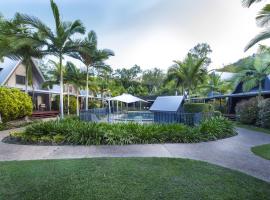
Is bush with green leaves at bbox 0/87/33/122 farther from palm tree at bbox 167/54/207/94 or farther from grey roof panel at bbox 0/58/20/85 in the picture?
palm tree at bbox 167/54/207/94

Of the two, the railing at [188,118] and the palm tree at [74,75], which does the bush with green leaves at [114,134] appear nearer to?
the railing at [188,118]

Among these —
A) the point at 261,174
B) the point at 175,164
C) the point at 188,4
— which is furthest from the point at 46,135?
the point at 188,4

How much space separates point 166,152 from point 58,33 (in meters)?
9.93

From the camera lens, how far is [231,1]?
32.6 feet

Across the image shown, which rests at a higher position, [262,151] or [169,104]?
[169,104]

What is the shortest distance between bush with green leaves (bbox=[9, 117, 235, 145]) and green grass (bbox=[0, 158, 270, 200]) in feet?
9.21

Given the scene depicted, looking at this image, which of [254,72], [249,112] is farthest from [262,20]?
[254,72]

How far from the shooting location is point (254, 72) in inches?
738

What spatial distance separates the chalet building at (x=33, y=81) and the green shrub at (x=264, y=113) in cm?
1902

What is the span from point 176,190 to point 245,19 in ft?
29.3

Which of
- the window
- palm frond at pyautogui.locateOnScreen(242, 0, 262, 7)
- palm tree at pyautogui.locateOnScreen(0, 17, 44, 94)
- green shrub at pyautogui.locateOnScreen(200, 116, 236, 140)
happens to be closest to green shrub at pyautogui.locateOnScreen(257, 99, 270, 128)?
green shrub at pyautogui.locateOnScreen(200, 116, 236, 140)

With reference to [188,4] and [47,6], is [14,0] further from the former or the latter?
[188,4]

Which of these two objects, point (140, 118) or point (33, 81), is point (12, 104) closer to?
point (140, 118)

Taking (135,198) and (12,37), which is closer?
(135,198)
